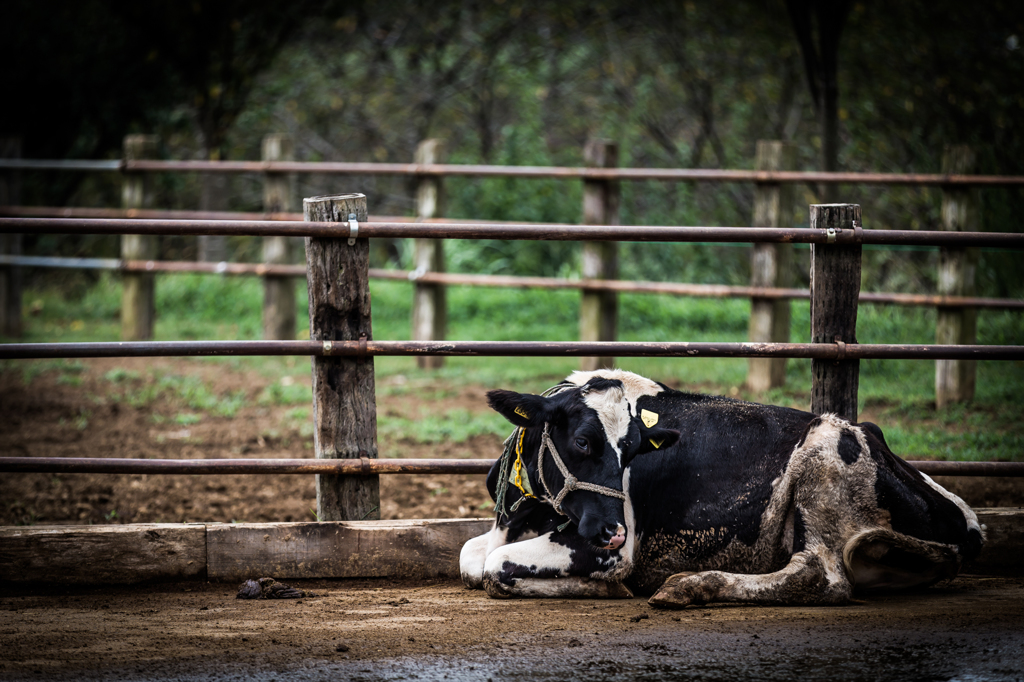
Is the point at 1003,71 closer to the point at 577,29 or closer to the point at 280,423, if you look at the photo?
the point at 577,29

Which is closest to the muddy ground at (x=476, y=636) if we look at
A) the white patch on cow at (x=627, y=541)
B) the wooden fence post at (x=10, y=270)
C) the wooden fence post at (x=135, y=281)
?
the white patch on cow at (x=627, y=541)

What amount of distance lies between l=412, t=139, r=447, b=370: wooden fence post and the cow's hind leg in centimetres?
497

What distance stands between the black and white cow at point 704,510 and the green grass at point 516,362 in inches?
85.8

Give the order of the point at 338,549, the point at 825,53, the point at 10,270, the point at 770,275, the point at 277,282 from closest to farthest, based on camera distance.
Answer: the point at 338,549 → the point at 770,275 → the point at 825,53 → the point at 277,282 → the point at 10,270

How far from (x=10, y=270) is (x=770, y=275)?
7.13 m

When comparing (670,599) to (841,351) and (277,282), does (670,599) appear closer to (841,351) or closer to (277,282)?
(841,351)

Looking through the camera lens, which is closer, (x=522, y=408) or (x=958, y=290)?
(x=522, y=408)

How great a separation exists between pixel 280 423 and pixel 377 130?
8.41 m

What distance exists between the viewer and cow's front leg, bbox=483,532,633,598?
331cm

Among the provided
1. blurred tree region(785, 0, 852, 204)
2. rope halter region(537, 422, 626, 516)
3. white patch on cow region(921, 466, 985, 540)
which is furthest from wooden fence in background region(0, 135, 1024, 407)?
rope halter region(537, 422, 626, 516)

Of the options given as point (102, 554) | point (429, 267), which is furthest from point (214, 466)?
point (429, 267)

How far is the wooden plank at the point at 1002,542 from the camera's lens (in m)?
3.67

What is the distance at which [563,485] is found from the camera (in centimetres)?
330

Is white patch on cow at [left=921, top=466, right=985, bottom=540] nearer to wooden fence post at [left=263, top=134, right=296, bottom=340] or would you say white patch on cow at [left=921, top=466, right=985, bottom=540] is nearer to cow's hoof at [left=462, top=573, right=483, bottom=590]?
cow's hoof at [left=462, top=573, right=483, bottom=590]
